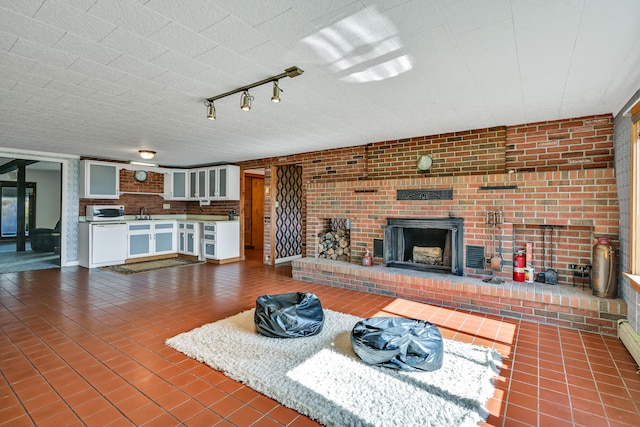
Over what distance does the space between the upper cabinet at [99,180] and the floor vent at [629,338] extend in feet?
26.5

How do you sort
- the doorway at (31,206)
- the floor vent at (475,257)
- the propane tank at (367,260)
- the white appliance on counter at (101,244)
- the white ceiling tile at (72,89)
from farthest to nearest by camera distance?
the doorway at (31,206) → the white appliance on counter at (101,244) → the propane tank at (367,260) → the floor vent at (475,257) → the white ceiling tile at (72,89)

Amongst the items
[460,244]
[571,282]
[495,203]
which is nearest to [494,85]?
[495,203]

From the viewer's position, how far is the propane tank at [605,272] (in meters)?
3.06

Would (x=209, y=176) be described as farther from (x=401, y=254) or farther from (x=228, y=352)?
(x=228, y=352)

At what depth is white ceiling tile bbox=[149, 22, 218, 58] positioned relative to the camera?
6.01ft

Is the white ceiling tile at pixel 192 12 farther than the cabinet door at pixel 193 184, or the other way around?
the cabinet door at pixel 193 184

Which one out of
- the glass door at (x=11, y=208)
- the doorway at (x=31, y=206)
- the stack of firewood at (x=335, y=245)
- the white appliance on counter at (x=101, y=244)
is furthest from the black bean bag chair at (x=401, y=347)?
the glass door at (x=11, y=208)

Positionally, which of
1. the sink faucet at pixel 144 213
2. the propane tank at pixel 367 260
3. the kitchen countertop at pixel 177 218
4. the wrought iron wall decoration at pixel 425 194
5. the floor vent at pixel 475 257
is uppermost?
the wrought iron wall decoration at pixel 425 194

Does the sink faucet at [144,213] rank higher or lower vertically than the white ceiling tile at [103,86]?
lower

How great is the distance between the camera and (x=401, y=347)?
7.50 feet

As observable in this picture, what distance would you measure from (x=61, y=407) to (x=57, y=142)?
4.61m

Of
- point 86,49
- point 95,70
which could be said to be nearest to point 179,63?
point 86,49

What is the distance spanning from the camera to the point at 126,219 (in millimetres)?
7168

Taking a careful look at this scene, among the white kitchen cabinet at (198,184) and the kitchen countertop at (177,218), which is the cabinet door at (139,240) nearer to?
the kitchen countertop at (177,218)
